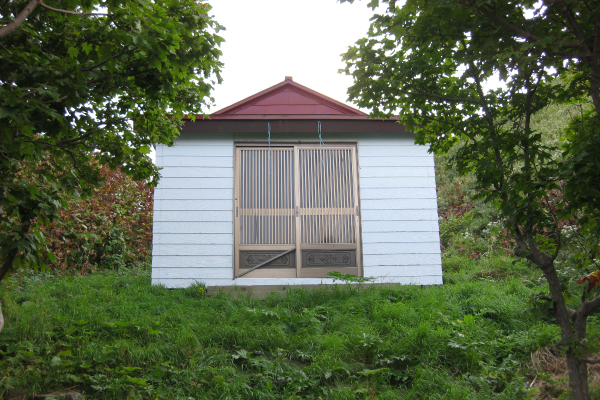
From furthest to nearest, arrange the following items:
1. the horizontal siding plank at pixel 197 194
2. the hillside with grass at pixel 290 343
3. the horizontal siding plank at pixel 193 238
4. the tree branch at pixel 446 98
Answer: the horizontal siding plank at pixel 197 194
the horizontal siding plank at pixel 193 238
the hillside with grass at pixel 290 343
the tree branch at pixel 446 98

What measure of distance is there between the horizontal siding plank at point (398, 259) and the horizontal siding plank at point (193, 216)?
2381mm

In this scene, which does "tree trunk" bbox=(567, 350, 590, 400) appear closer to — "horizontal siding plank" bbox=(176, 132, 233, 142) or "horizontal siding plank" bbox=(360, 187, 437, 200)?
"horizontal siding plank" bbox=(360, 187, 437, 200)

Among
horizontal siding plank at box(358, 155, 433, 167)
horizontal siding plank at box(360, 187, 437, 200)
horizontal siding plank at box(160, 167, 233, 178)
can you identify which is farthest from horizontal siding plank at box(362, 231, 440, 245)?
horizontal siding plank at box(160, 167, 233, 178)

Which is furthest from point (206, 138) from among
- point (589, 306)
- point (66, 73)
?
point (589, 306)

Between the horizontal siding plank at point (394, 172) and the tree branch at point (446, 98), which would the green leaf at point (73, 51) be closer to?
the tree branch at point (446, 98)

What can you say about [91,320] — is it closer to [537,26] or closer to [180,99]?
[180,99]

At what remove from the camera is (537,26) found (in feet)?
8.46

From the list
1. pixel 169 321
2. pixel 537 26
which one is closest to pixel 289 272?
pixel 169 321

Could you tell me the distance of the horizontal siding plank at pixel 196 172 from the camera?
729 centimetres

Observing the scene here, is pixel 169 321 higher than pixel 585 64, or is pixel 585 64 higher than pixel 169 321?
pixel 585 64

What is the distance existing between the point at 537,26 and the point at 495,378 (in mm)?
3020

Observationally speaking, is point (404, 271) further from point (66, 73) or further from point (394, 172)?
point (66, 73)

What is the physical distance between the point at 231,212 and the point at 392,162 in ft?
9.36

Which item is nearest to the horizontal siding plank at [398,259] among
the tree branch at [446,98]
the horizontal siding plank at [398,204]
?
the horizontal siding plank at [398,204]
